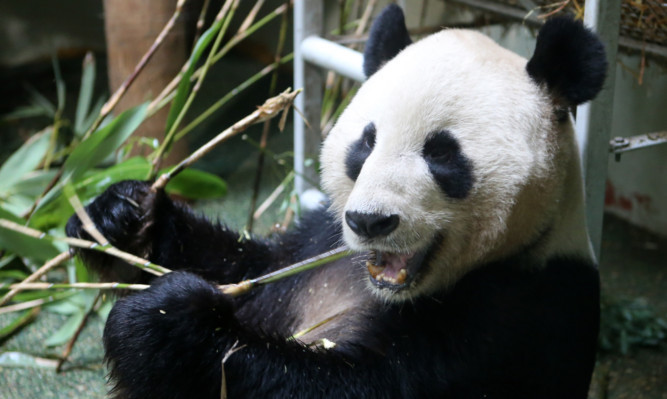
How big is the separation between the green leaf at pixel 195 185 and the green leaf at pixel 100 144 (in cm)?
54

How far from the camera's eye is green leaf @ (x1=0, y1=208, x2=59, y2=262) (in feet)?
8.45

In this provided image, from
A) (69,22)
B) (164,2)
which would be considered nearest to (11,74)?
(69,22)

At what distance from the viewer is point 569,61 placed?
5.97 ft

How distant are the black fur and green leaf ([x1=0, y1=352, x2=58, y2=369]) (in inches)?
38.1

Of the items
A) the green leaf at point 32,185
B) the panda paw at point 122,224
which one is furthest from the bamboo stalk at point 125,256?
the green leaf at point 32,185

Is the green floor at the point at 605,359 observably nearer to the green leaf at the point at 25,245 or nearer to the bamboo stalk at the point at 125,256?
the green leaf at the point at 25,245

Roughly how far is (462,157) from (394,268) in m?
0.34

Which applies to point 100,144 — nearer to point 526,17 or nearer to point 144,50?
point 144,50

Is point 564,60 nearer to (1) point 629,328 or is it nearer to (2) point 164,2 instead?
(1) point 629,328

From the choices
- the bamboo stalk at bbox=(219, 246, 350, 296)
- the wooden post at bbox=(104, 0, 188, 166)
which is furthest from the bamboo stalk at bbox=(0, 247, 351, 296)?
the wooden post at bbox=(104, 0, 188, 166)

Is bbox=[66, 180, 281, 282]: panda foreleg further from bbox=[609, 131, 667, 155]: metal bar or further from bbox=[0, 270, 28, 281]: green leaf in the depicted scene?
bbox=[609, 131, 667, 155]: metal bar

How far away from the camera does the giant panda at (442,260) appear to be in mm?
1773

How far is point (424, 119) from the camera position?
5.84 ft

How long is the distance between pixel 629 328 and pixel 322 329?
1475 millimetres
